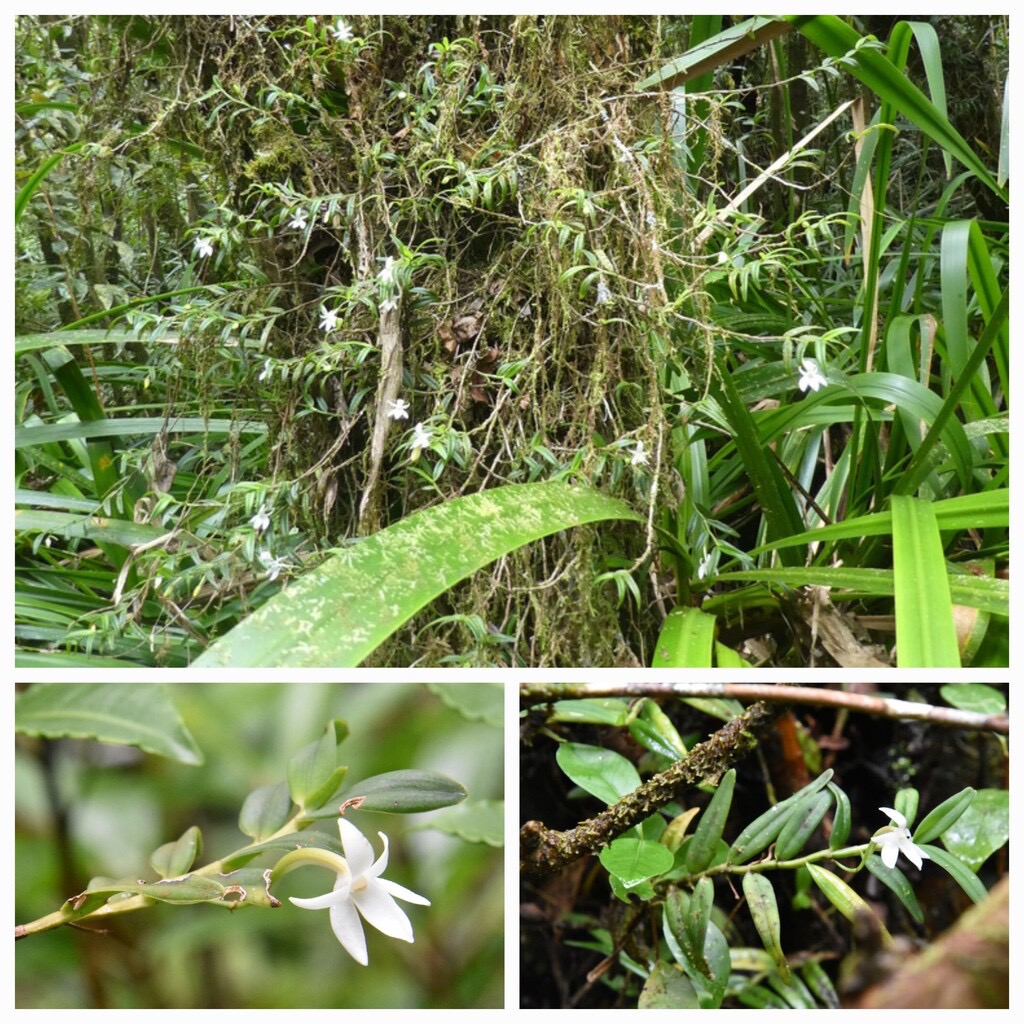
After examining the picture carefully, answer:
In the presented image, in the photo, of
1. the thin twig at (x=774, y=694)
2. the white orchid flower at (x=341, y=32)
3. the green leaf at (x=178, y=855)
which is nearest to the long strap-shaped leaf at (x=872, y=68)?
the white orchid flower at (x=341, y=32)

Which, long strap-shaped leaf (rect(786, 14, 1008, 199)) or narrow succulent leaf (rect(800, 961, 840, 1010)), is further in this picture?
long strap-shaped leaf (rect(786, 14, 1008, 199))

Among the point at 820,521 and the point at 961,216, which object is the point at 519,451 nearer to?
the point at 820,521

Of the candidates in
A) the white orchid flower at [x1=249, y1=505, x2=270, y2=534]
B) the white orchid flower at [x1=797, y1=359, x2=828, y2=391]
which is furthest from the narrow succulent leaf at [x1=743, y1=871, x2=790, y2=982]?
the white orchid flower at [x1=249, y1=505, x2=270, y2=534]

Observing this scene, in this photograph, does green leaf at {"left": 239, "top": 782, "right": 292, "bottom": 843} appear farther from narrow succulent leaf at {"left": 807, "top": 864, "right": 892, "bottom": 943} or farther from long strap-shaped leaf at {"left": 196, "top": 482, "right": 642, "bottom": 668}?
narrow succulent leaf at {"left": 807, "top": 864, "right": 892, "bottom": 943}

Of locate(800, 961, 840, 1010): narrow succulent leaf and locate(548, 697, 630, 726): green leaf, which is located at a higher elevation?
locate(548, 697, 630, 726): green leaf

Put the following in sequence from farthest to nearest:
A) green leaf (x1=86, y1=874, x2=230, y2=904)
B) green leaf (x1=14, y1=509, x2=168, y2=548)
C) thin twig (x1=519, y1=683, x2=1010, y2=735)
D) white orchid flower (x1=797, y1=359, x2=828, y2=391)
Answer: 1. green leaf (x1=14, y1=509, x2=168, y2=548)
2. white orchid flower (x1=797, y1=359, x2=828, y2=391)
3. thin twig (x1=519, y1=683, x2=1010, y2=735)
4. green leaf (x1=86, y1=874, x2=230, y2=904)

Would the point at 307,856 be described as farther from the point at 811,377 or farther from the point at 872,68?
the point at 872,68
